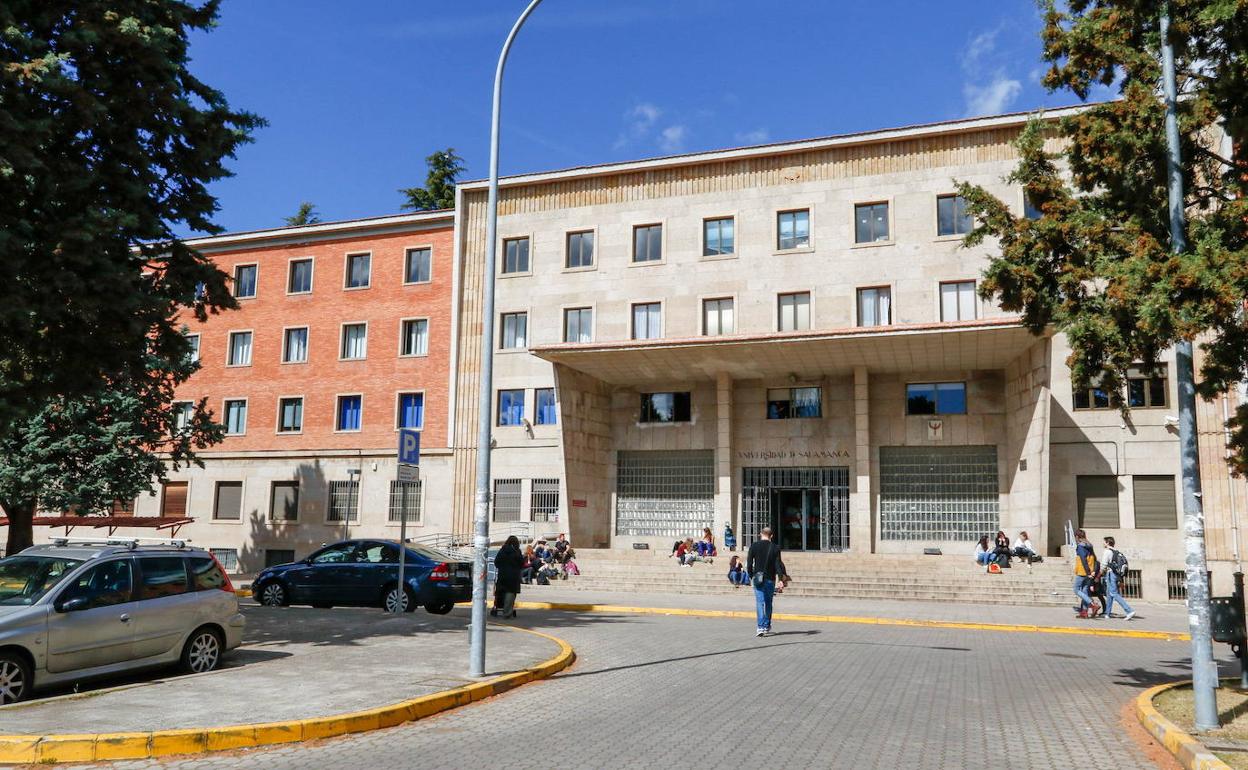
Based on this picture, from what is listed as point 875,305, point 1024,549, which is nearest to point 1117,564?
point 1024,549

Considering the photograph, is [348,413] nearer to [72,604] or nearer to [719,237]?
[719,237]

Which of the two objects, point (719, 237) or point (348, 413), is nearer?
point (719, 237)

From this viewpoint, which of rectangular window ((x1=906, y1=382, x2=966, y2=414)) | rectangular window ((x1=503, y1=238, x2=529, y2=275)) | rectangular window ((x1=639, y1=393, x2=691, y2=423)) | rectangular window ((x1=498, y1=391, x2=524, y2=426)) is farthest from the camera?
rectangular window ((x1=503, y1=238, x2=529, y2=275))

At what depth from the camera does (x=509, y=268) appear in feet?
121

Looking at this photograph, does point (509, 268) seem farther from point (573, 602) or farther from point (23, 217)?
point (23, 217)

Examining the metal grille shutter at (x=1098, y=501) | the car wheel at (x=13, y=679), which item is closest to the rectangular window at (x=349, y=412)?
the metal grille shutter at (x=1098, y=501)

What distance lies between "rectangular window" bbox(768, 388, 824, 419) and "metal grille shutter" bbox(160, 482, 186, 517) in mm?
25283

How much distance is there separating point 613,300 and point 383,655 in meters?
23.9

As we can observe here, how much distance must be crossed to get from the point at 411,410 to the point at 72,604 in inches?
1103

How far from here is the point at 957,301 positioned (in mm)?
30719

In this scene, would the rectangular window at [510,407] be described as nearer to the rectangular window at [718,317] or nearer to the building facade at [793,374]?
the building facade at [793,374]

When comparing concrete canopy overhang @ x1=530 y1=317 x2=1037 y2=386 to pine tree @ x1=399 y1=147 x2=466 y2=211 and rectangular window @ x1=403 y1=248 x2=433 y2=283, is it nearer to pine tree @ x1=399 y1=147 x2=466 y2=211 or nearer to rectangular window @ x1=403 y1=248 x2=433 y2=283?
rectangular window @ x1=403 y1=248 x2=433 y2=283

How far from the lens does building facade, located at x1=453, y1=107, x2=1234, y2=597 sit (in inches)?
1130

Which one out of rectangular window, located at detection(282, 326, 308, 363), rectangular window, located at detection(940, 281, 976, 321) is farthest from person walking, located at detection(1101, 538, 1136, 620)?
rectangular window, located at detection(282, 326, 308, 363)
